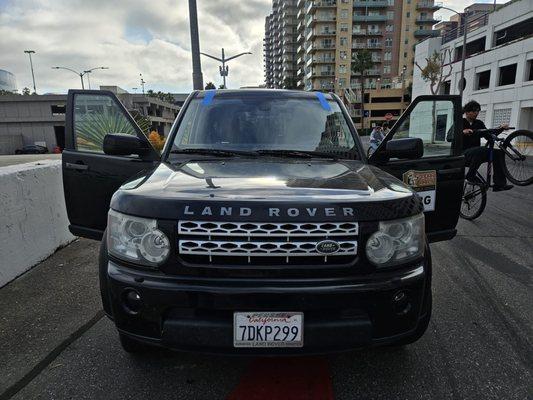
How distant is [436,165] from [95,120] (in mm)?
3154

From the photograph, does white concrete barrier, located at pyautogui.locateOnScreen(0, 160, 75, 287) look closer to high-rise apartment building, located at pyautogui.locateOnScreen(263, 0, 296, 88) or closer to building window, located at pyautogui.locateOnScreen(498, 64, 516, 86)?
building window, located at pyautogui.locateOnScreen(498, 64, 516, 86)

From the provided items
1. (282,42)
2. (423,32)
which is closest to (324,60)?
(423,32)

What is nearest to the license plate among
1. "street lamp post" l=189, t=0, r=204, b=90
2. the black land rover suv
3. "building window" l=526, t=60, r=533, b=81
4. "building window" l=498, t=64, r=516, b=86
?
the black land rover suv

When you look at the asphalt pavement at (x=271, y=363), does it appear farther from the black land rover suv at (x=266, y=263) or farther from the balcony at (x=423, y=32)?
the balcony at (x=423, y=32)

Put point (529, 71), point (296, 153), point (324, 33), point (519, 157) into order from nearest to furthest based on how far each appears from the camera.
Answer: point (296, 153) → point (519, 157) → point (529, 71) → point (324, 33)

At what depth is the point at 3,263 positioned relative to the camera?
152 inches

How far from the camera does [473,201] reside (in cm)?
621

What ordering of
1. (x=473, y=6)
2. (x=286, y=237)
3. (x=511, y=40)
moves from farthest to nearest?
(x=473, y=6)
(x=511, y=40)
(x=286, y=237)

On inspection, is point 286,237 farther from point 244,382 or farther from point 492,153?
point 492,153

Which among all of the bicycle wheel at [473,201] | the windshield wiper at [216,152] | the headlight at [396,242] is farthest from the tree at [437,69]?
the headlight at [396,242]

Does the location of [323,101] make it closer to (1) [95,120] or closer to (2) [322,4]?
(1) [95,120]

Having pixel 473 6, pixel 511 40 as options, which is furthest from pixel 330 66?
pixel 511 40

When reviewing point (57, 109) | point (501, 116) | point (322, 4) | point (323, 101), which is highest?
point (322, 4)

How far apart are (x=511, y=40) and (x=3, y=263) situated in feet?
139
